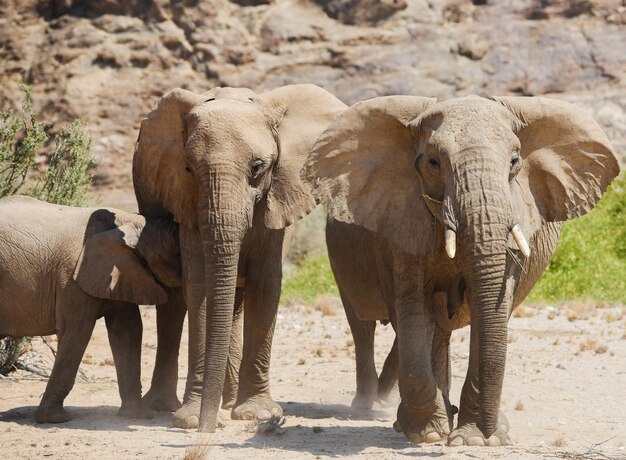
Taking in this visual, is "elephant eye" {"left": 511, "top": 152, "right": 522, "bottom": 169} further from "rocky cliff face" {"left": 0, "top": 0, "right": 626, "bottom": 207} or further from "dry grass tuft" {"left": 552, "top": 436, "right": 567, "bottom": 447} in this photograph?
"rocky cliff face" {"left": 0, "top": 0, "right": 626, "bottom": 207}

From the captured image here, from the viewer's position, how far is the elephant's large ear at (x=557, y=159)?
7.12 metres

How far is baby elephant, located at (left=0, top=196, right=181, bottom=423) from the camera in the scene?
8.59 metres

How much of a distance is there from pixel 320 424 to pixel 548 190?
2452 mm

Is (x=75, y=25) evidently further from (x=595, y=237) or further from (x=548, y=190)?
(x=548, y=190)

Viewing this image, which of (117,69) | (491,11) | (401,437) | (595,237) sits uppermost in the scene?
(491,11)

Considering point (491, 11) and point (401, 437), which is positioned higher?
point (491, 11)

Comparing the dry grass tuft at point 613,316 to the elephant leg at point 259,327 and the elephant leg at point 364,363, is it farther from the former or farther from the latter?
the elephant leg at point 259,327

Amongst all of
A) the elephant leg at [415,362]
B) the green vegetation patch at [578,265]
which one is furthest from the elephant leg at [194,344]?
the green vegetation patch at [578,265]

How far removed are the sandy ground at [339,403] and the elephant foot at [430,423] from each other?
0.09 m

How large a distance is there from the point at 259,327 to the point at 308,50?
16628 mm

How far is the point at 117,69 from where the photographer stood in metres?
24.1

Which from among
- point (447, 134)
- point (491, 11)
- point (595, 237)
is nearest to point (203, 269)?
point (447, 134)

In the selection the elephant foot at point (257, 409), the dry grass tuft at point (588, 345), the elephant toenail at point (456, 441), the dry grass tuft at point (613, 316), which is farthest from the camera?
the dry grass tuft at point (613, 316)

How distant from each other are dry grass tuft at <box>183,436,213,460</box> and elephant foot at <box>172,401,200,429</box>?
0.81 m
